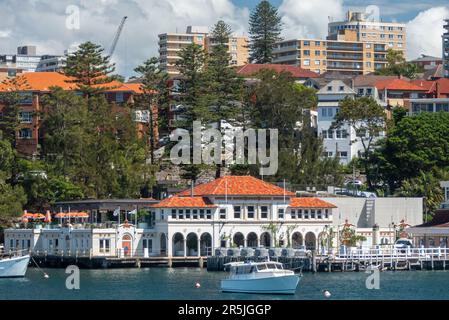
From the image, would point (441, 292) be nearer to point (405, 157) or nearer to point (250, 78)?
point (405, 157)

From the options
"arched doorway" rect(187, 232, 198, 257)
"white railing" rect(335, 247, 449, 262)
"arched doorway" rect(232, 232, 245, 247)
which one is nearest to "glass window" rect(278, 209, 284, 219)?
"arched doorway" rect(232, 232, 245, 247)

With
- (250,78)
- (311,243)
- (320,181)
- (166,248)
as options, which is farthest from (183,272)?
(250,78)

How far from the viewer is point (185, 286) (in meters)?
70.1

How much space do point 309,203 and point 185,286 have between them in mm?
27231

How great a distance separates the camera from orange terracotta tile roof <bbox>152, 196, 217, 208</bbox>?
92688 mm

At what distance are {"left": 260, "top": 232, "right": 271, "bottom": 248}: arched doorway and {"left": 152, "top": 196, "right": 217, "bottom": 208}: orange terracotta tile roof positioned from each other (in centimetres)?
430

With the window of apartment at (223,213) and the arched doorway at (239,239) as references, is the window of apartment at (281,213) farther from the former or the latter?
the window of apartment at (223,213)

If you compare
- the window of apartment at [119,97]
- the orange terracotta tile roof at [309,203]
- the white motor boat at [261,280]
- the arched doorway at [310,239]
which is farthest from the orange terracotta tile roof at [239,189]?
the window of apartment at [119,97]

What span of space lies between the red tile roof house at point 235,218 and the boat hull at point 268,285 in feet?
90.9

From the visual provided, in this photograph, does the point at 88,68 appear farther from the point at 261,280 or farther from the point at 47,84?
the point at 261,280

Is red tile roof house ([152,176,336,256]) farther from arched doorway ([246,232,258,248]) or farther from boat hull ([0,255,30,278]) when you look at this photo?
boat hull ([0,255,30,278])

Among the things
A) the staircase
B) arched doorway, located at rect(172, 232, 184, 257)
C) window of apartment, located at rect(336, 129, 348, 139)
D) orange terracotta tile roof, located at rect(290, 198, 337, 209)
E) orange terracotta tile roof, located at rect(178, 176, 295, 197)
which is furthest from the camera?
window of apartment, located at rect(336, 129, 348, 139)

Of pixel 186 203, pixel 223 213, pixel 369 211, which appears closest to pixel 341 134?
pixel 369 211
